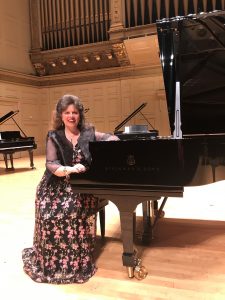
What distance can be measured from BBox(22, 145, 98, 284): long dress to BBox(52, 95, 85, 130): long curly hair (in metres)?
0.24

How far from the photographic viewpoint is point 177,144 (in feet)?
6.01

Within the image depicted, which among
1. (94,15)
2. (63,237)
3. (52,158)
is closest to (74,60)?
(94,15)

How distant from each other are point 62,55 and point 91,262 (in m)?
8.78

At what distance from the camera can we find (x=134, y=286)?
196 cm

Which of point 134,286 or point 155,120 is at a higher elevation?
point 155,120

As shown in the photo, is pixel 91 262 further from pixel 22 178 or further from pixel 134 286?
pixel 22 178

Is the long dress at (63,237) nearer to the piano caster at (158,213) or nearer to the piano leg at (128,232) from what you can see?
the piano leg at (128,232)

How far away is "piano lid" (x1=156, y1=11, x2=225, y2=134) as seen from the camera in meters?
2.17

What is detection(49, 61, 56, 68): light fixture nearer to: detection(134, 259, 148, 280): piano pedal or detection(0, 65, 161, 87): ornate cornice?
detection(0, 65, 161, 87): ornate cornice

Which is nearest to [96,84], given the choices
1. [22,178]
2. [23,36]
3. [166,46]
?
[23,36]

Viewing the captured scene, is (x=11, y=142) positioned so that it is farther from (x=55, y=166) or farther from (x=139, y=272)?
(x=139, y=272)

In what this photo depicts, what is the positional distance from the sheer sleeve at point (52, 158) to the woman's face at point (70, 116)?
0.16m

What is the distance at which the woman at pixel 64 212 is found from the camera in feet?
6.80

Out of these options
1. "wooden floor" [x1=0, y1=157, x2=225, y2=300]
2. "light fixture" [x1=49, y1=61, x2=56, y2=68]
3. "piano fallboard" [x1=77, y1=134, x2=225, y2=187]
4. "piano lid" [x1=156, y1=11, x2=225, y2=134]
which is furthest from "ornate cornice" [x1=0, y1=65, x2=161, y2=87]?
"piano fallboard" [x1=77, y1=134, x2=225, y2=187]
